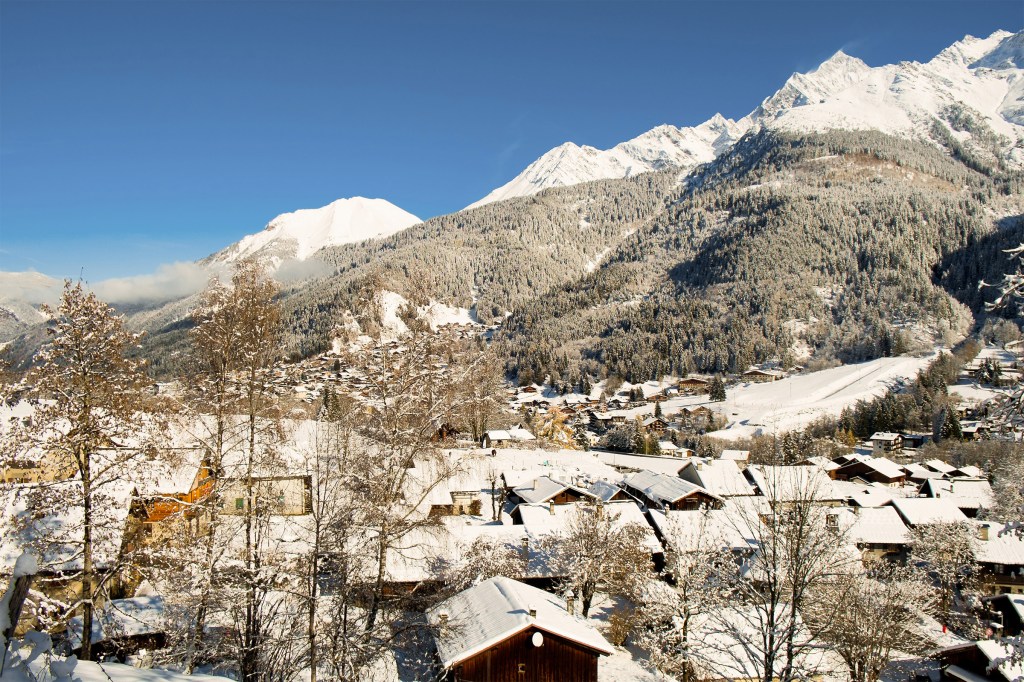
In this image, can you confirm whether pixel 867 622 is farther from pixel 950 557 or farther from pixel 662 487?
pixel 662 487

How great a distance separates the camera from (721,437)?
296ft

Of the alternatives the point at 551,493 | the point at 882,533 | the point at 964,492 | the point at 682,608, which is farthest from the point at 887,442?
the point at 682,608

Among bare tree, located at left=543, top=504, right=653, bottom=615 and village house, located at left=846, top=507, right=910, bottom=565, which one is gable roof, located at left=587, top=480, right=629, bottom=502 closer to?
bare tree, located at left=543, top=504, right=653, bottom=615

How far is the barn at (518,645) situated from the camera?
64.0 ft

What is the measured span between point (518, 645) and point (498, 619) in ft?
3.60

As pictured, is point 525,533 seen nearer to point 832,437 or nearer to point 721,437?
point 721,437

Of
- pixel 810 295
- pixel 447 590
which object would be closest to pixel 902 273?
pixel 810 295

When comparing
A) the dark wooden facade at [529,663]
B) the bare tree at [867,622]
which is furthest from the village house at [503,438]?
the bare tree at [867,622]

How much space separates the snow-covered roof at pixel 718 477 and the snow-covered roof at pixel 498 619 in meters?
27.6

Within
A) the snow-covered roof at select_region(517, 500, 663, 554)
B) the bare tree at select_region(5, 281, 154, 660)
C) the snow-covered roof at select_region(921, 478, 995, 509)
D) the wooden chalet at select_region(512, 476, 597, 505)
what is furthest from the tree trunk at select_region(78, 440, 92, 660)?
the snow-covered roof at select_region(921, 478, 995, 509)

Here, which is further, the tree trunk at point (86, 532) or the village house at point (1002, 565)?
the village house at point (1002, 565)

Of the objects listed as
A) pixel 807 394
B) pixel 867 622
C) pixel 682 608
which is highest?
pixel 807 394

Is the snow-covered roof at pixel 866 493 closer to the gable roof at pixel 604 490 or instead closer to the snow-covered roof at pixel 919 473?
Answer: the snow-covered roof at pixel 919 473

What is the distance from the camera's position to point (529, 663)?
66.3 ft
